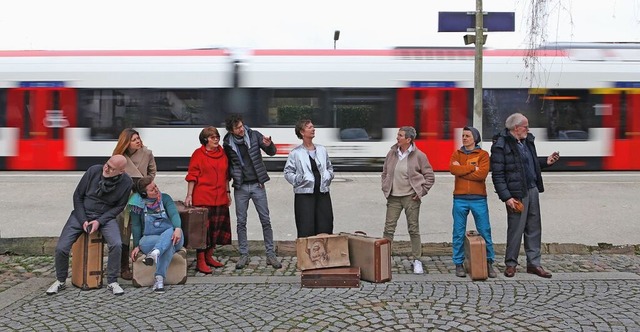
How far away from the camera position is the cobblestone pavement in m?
4.46

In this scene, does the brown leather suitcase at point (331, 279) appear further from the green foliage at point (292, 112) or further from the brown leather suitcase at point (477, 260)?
the green foliage at point (292, 112)

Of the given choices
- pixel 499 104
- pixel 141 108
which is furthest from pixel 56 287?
pixel 499 104

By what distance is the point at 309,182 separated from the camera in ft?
20.1

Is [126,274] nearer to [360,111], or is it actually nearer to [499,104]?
[360,111]

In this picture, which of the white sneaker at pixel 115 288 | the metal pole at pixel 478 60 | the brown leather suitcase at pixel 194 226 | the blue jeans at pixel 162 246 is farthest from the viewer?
the metal pole at pixel 478 60

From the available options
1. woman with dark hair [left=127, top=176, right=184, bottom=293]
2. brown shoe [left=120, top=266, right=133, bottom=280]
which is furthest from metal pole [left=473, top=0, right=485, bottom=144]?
brown shoe [left=120, top=266, right=133, bottom=280]

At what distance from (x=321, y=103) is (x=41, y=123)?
6496 millimetres

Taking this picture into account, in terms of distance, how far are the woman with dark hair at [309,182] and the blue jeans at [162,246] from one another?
126 cm

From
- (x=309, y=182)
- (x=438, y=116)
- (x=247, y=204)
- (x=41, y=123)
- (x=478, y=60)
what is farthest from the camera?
(x=41, y=123)

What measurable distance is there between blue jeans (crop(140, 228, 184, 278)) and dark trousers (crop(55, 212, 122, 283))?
24 centimetres

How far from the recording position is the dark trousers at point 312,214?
6.23 m

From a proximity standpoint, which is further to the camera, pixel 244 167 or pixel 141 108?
pixel 141 108

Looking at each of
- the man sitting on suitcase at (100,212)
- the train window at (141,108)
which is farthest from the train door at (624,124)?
the man sitting on suitcase at (100,212)

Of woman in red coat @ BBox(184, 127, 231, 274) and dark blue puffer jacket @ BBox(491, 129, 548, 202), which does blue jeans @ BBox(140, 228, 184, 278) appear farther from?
dark blue puffer jacket @ BBox(491, 129, 548, 202)
